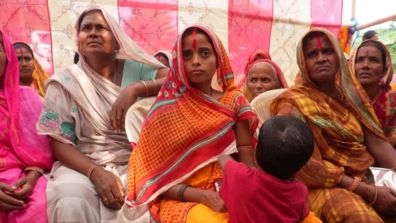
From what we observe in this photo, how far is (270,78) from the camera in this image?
3627 mm

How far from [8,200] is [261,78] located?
229 centimetres

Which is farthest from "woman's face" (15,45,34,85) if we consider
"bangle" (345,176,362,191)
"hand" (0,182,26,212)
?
"bangle" (345,176,362,191)

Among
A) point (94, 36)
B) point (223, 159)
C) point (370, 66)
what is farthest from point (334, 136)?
point (94, 36)

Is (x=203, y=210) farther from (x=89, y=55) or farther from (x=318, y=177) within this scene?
(x=89, y=55)

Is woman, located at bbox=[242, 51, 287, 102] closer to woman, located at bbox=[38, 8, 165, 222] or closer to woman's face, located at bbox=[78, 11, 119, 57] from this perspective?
woman, located at bbox=[38, 8, 165, 222]

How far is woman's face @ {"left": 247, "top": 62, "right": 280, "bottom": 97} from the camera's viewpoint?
11.7ft

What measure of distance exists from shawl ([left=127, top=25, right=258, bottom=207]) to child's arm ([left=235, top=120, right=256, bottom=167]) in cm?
3

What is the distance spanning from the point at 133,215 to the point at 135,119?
22.5 inches

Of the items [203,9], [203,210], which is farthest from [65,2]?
[203,210]

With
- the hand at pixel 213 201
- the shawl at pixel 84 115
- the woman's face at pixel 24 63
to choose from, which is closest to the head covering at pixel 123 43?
the shawl at pixel 84 115

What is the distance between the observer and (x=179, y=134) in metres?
2.06

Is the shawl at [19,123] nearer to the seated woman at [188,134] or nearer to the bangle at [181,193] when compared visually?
the seated woman at [188,134]

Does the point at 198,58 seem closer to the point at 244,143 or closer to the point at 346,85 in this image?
the point at 244,143

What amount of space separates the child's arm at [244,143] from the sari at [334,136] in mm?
299
